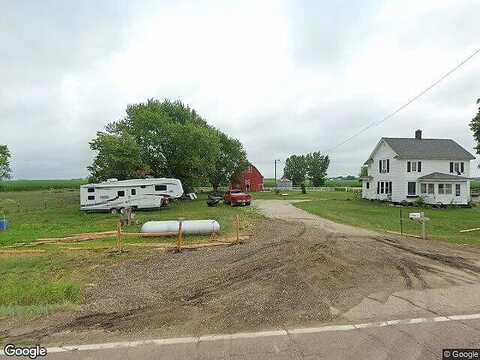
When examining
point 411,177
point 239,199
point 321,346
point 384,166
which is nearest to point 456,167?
point 411,177

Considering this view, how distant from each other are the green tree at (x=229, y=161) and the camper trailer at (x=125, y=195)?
29756 mm

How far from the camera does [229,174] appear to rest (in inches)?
2432

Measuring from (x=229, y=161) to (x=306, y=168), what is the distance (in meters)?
51.5

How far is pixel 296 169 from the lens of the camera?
4262 inches

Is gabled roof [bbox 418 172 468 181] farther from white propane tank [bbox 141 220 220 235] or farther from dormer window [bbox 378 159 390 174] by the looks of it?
white propane tank [bbox 141 220 220 235]

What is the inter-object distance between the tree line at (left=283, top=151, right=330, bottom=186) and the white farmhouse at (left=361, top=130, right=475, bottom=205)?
57.9 m

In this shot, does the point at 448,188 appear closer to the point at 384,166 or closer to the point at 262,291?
the point at 384,166

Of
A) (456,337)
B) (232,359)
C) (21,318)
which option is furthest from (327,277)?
(21,318)

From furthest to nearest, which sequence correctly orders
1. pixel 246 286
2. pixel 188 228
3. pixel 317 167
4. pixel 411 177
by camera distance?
pixel 317 167 < pixel 411 177 < pixel 188 228 < pixel 246 286

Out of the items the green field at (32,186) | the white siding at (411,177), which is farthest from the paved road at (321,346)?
the green field at (32,186)

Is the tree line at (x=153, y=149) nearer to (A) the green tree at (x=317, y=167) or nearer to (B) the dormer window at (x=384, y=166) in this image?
(B) the dormer window at (x=384, y=166)

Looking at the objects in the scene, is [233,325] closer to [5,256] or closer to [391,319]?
[391,319]

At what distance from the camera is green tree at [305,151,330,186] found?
316ft

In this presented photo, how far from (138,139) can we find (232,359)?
37.1 metres
